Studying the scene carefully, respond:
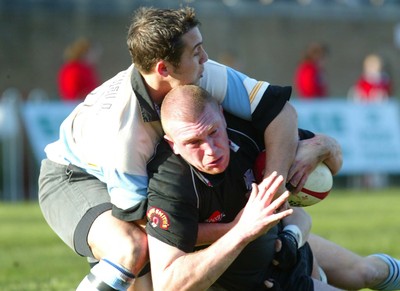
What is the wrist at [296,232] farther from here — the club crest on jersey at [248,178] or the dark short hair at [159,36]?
the dark short hair at [159,36]

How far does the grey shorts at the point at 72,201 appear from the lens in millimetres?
5973

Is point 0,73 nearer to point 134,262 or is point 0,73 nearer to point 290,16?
point 290,16

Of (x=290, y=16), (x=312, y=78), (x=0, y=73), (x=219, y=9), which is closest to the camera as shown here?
(x=312, y=78)

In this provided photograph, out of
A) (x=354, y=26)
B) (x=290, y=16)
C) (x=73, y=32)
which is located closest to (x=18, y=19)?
(x=73, y=32)

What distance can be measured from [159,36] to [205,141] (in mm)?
609

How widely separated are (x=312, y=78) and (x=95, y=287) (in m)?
13.5

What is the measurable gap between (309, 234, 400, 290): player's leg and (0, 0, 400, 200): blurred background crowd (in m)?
10.2

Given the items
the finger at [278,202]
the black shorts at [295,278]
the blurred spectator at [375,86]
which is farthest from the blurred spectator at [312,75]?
the finger at [278,202]

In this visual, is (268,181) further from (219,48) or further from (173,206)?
(219,48)

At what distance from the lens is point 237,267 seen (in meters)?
5.80

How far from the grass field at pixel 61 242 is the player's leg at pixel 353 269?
6.49 feet

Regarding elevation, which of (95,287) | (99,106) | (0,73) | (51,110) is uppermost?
(99,106)

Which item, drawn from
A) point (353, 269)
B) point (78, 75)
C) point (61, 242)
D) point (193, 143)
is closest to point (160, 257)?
point (193, 143)

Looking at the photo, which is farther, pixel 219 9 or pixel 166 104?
pixel 219 9
